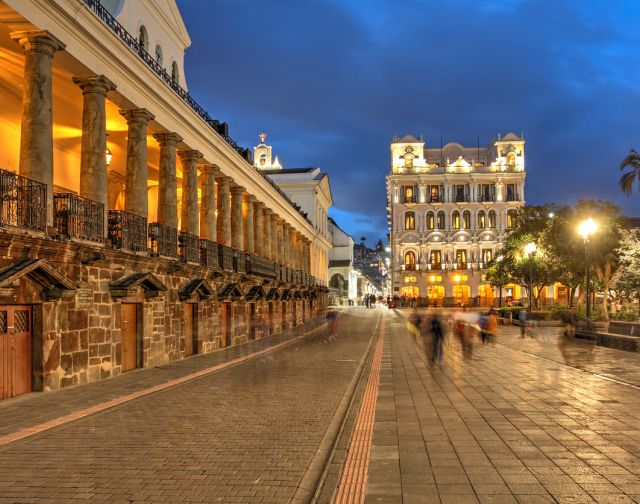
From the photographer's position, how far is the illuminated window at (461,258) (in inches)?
3364

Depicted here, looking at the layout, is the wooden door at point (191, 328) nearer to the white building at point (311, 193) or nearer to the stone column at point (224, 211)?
the stone column at point (224, 211)

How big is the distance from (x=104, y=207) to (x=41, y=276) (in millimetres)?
3312

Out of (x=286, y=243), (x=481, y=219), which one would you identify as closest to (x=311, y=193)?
(x=286, y=243)

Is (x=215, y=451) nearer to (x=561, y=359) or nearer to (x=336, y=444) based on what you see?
(x=336, y=444)

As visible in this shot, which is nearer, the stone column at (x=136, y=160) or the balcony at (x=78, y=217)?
the balcony at (x=78, y=217)

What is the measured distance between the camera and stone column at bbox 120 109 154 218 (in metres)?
18.2

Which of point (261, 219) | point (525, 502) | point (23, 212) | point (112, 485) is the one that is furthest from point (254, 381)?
point (261, 219)

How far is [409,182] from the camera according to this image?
87625 millimetres

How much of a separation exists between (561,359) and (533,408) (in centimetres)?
967

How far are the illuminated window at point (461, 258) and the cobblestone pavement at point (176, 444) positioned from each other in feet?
240

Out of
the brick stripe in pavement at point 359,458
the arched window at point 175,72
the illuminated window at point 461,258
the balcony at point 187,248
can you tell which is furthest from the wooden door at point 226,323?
the illuminated window at point 461,258

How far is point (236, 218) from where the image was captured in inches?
1208

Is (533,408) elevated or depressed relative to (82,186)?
depressed

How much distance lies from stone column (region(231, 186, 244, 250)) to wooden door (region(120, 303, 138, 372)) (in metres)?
13.0
